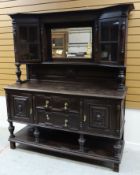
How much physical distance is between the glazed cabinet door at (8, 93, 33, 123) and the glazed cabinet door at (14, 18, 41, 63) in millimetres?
517

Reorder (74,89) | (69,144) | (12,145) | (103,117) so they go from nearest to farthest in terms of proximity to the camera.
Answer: (103,117)
(74,89)
(69,144)
(12,145)

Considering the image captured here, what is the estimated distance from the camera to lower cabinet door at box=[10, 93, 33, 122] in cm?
266

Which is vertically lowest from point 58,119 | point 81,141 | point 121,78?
point 81,141

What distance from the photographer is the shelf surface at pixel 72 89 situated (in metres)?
2.30

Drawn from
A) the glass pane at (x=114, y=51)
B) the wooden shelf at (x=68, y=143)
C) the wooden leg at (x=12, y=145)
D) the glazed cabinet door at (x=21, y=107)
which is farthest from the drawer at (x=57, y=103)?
the wooden leg at (x=12, y=145)

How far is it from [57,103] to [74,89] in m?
0.27

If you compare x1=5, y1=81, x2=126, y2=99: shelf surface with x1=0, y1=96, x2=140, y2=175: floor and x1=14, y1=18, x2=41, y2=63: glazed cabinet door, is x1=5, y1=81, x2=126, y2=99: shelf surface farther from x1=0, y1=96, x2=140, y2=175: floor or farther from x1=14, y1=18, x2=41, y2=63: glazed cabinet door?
x1=0, y1=96, x2=140, y2=175: floor

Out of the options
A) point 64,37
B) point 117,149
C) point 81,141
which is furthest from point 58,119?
point 64,37

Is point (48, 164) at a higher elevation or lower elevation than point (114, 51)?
lower

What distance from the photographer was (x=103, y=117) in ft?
7.57

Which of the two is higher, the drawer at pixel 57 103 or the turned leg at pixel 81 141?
the drawer at pixel 57 103

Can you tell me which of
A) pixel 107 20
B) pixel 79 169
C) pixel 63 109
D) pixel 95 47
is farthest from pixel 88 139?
pixel 107 20

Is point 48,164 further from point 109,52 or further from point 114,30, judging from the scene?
point 114,30

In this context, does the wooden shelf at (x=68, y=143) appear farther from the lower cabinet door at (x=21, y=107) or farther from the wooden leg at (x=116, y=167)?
the lower cabinet door at (x=21, y=107)
